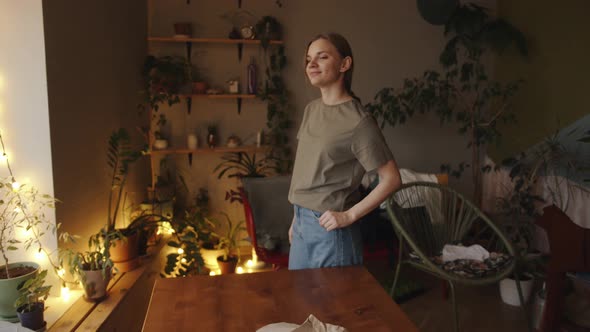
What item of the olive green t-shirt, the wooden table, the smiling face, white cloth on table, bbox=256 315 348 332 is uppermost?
the smiling face

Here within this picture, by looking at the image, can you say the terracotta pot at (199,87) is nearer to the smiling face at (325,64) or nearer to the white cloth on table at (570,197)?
the smiling face at (325,64)

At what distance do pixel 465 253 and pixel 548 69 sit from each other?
2.16 m

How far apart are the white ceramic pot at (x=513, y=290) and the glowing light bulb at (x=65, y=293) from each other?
8.88 ft

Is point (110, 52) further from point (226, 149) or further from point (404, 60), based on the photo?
point (404, 60)

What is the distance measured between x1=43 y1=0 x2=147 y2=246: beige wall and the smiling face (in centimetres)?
146

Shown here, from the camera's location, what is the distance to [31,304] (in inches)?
77.4

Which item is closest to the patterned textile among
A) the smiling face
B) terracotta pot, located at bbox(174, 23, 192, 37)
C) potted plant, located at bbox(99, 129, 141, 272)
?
the smiling face

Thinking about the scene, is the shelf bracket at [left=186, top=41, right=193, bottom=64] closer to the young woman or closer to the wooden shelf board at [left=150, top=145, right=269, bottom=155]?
the wooden shelf board at [left=150, top=145, right=269, bottom=155]

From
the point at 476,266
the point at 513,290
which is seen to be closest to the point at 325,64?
the point at 476,266

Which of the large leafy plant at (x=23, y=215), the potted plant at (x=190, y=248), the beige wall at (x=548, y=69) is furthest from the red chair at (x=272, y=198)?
the beige wall at (x=548, y=69)

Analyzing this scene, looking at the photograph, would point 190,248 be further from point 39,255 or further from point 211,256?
point 39,255

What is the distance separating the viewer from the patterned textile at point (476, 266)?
6.72 ft

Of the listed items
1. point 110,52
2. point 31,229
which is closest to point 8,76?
point 31,229

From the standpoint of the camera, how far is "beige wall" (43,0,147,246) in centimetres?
231
